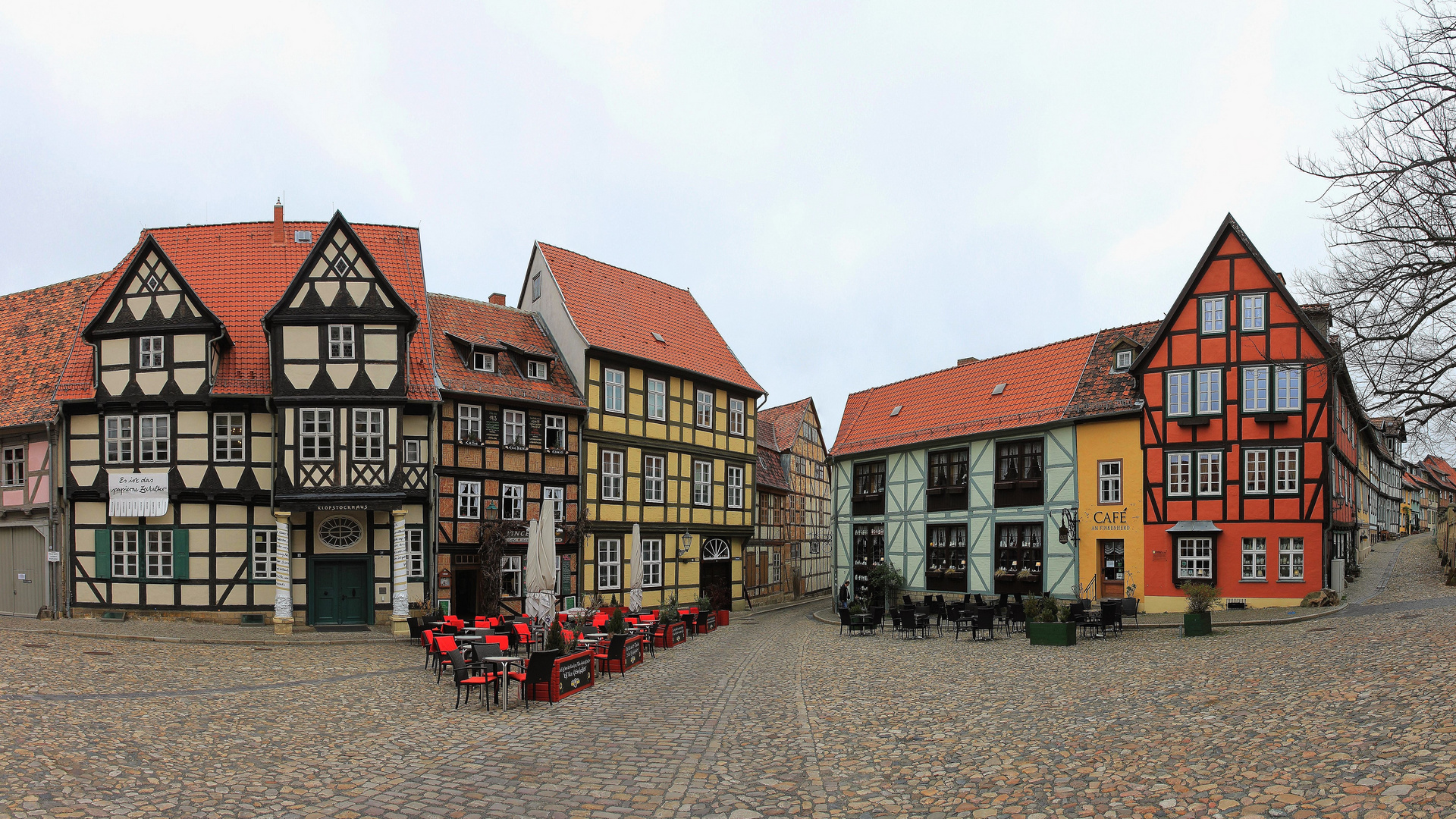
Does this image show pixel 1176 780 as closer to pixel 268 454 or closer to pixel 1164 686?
pixel 1164 686

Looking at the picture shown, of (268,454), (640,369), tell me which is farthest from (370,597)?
(640,369)

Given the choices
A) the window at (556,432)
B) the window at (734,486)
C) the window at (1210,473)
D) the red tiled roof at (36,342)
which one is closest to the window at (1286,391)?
the window at (1210,473)

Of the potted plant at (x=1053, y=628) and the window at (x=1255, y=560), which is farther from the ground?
the window at (x=1255, y=560)

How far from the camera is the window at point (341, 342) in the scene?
81.8ft

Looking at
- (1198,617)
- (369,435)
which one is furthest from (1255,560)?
(369,435)

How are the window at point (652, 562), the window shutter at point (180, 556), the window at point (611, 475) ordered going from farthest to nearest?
the window at point (652, 562), the window at point (611, 475), the window shutter at point (180, 556)

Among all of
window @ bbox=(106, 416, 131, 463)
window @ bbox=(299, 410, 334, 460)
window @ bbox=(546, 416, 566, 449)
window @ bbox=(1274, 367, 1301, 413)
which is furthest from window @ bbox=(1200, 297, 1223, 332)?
window @ bbox=(106, 416, 131, 463)

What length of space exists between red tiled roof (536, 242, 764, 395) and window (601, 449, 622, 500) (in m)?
3.48

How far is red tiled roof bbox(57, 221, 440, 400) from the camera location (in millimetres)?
25516

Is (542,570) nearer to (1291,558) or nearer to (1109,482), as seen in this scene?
(1109,482)

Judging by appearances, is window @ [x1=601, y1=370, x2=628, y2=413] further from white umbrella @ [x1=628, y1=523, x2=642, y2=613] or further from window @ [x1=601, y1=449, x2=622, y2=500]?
white umbrella @ [x1=628, y1=523, x2=642, y2=613]

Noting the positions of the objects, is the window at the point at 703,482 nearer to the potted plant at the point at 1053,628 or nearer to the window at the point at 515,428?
the window at the point at 515,428

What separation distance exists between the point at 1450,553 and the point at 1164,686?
2845 centimetres

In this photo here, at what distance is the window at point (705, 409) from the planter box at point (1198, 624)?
18.4 meters
